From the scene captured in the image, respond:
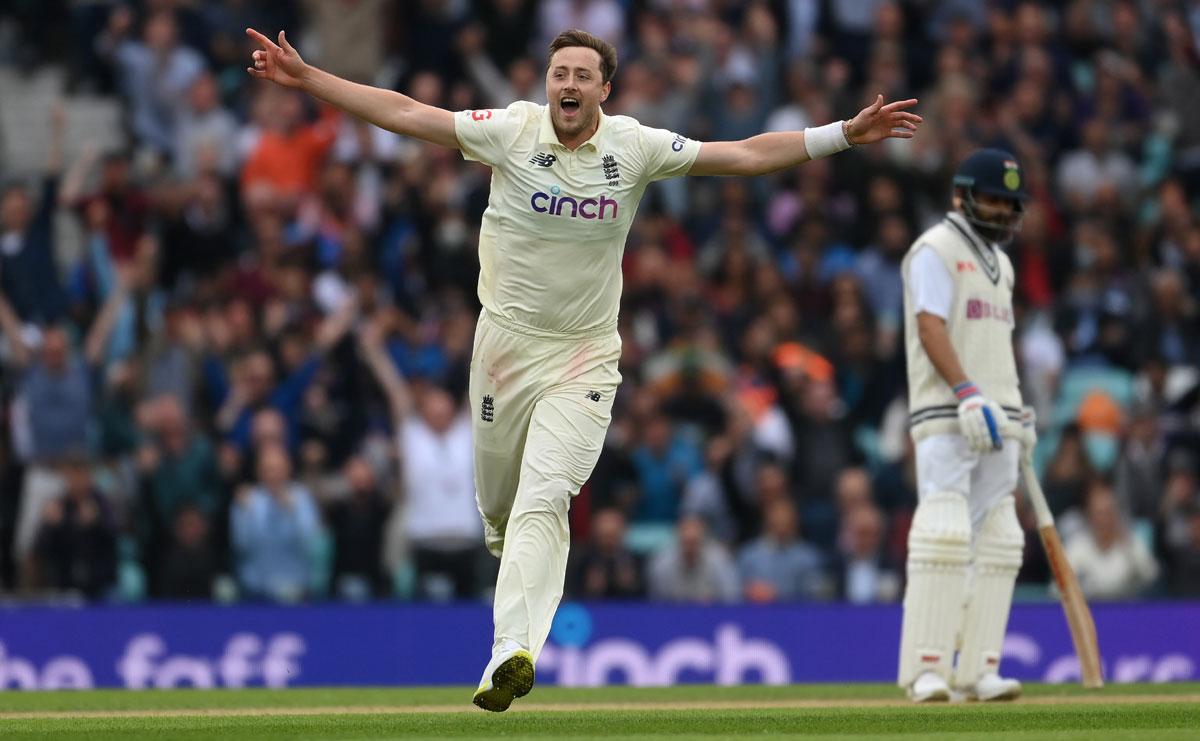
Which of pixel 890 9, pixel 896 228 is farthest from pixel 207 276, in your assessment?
pixel 890 9

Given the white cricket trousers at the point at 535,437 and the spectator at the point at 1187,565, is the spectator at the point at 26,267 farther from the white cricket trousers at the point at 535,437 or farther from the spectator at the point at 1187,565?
the spectator at the point at 1187,565

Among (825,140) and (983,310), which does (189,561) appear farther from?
(825,140)

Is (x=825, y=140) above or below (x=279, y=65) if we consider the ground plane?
below

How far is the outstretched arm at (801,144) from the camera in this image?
9359 millimetres

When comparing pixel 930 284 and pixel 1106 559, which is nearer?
pixel 930 284

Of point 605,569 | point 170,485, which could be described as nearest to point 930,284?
point 605,569

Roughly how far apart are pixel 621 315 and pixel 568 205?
7.08 meters

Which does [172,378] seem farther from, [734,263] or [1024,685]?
[1024,685]

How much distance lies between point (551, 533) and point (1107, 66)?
40.8 ft

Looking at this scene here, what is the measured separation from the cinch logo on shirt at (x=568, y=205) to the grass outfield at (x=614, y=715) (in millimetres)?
2183

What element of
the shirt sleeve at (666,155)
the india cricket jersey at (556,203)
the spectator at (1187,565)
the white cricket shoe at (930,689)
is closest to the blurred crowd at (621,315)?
the spectator at (1187,565)

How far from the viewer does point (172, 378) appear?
1574 centimetres

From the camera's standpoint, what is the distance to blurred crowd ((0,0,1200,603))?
1498 centimetres

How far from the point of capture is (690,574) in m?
14.9
